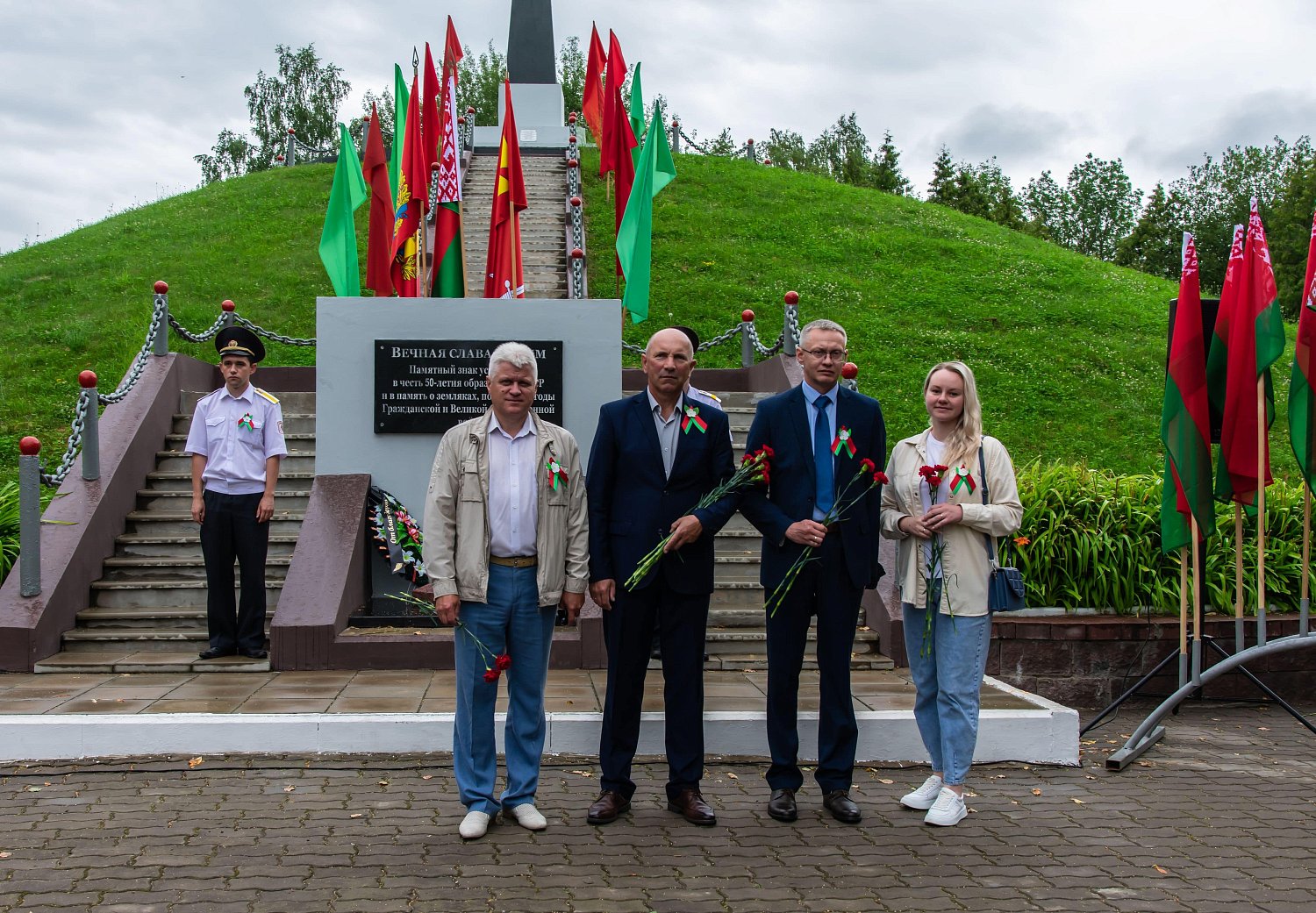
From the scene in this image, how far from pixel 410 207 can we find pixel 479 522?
22.7 feet

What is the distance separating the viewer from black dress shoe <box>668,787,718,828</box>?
4715mm

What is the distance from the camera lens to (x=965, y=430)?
5.02 metres

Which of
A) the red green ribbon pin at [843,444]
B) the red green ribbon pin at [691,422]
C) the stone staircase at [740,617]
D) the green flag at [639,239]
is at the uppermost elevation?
the green flag at [639,239]

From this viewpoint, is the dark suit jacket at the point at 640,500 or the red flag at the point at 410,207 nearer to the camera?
the dark suit jacket at the point at 640,500

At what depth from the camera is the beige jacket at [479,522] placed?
4645 millimetres

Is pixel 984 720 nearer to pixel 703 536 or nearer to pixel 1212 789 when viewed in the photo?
pixel 1212 789

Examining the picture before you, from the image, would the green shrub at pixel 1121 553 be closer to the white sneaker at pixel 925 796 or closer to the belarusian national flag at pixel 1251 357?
the belarusian national flag at pixel 1251 357

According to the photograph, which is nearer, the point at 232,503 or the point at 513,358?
the point at 513,358

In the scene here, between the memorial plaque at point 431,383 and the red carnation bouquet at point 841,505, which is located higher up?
the memorial plaque at point 431,383

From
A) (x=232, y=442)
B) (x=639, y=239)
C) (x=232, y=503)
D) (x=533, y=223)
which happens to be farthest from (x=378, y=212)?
(x=533, y=223)

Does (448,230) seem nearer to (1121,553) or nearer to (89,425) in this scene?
(89,425)

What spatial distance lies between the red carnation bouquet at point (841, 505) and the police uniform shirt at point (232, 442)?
4.12 meters

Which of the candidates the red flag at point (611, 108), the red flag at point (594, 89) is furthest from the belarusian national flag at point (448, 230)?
the red flag at point (594, 89)

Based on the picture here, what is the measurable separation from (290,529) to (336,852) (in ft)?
17.1
